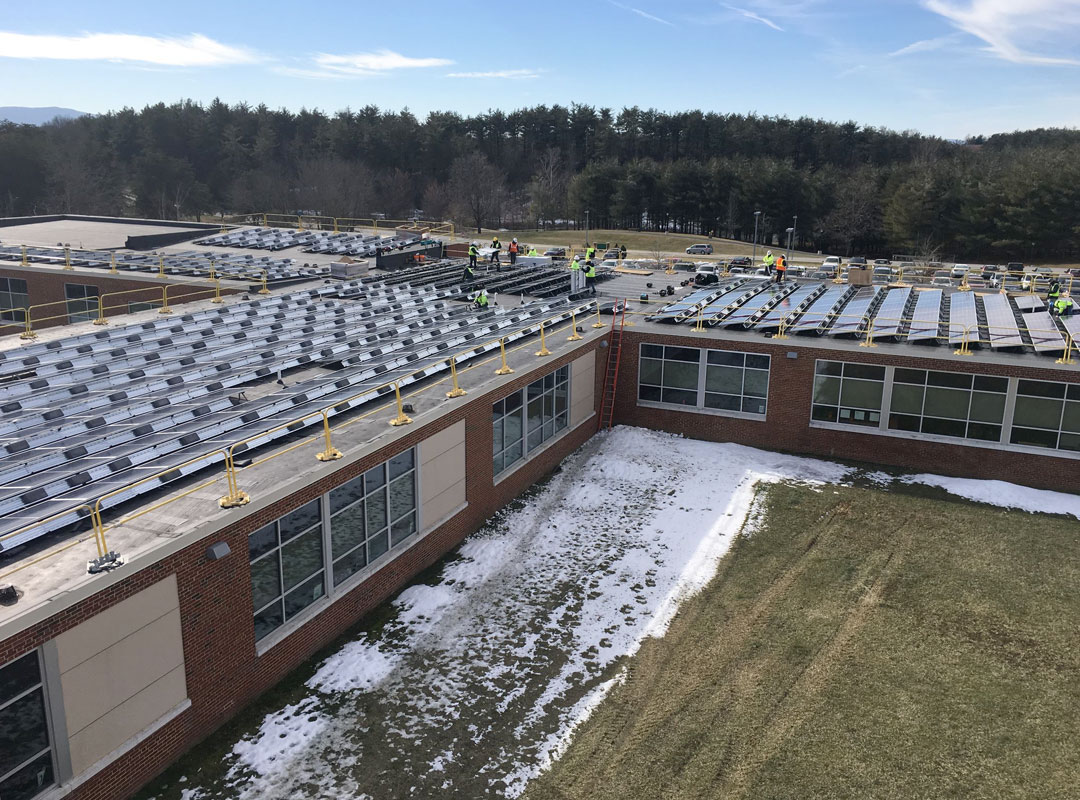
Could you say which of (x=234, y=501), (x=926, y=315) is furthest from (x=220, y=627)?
(x=926, y=315)

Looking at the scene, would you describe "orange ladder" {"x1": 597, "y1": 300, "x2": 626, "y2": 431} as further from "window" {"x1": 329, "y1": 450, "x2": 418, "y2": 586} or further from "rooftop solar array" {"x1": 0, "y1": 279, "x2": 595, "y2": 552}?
"window" {"x1": 329, "y1": 450, "x2": 418, "y2": 586}

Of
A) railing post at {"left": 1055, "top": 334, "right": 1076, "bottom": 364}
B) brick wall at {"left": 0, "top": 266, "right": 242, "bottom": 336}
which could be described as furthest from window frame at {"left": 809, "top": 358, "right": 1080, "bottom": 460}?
brick wall at {"left": 0, "top": 266, "right": 242, "bottom": 336}

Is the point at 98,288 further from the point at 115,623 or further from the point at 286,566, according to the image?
the point at 115,623

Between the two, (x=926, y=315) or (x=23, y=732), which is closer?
(x=23, y=732)

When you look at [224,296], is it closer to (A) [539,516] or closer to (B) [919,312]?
(A) [539,516]

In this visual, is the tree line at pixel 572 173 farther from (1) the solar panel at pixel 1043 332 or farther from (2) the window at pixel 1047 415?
(2) the window at pixel 1047 415

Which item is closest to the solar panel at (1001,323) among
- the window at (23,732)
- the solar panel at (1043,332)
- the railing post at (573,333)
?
the solar panel at (1043,332)
